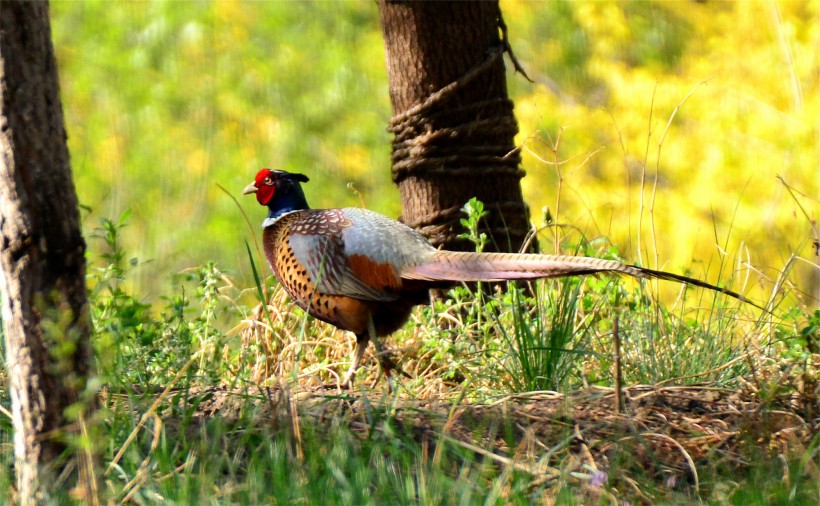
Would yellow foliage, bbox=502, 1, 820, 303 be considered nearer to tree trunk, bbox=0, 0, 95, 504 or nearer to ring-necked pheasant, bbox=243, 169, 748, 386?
ring-necked pheasant, bbox=243, 169, 748, 386

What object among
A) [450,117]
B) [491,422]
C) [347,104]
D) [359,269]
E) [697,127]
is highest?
[347,104]

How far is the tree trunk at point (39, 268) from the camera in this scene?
9.35 feet

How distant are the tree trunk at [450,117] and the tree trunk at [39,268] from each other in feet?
9.54

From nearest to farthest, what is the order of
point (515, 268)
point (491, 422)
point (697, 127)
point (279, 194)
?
1. point (491, 422)
2. point (515, 268)
3. point (279, 194)
4. point (697, 127)

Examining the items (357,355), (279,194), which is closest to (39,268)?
(357,355)

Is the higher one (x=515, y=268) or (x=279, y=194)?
(x=279, y=194)

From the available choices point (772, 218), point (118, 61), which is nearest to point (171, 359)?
point (772, 218)

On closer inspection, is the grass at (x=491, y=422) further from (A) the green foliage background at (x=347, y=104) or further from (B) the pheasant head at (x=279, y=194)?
(A) the green foliage background at (x=347, y=104)

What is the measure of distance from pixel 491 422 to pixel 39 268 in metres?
1.61

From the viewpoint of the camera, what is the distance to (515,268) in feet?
14.1

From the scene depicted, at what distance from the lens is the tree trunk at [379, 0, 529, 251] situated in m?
5.66

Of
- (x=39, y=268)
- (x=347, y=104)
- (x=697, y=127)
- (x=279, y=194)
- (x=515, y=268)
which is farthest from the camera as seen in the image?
(x=347, y=104)

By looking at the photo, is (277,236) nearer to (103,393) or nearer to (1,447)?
(103,393)

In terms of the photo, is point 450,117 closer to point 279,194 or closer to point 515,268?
point 279,194
